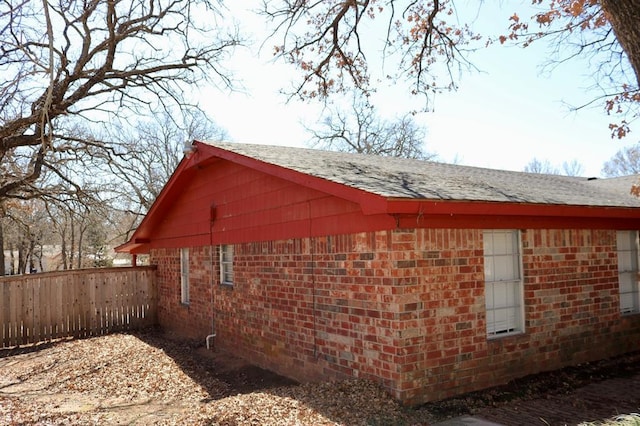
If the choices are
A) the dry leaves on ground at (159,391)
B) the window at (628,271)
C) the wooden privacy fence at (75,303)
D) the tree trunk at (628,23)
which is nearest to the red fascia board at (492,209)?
the window at (628,271)

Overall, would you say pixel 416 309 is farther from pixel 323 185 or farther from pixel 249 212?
pixel 249 212

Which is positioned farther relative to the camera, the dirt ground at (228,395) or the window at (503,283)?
the window at (503,283)

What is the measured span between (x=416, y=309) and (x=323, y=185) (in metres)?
2.03

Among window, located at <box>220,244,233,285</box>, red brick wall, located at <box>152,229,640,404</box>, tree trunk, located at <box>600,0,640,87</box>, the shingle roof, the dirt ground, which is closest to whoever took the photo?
tree trunk, located at <box>600,0,640,87</box>

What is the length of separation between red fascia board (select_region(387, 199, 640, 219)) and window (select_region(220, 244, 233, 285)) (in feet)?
20.1

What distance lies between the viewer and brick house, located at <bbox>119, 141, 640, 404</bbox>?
21.6 feet

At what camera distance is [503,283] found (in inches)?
305

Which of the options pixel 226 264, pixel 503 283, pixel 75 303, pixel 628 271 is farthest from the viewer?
pixel 75 303

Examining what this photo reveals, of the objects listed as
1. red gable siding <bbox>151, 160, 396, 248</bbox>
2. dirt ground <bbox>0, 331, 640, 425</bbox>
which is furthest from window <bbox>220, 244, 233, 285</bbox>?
dirt ground <bbox>0, 331, 640, 425</bbox>

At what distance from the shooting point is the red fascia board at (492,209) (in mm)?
6076

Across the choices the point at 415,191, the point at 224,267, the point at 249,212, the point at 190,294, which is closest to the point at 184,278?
the point at 190,294

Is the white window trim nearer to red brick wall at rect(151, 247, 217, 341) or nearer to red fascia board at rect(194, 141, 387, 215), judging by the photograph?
red brick wall at rect(151, 247, 217, 341)

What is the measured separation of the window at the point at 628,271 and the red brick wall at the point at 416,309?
0.30 m

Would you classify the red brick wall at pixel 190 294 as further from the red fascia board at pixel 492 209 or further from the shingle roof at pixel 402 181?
the red fascia board at pixel 492 209
